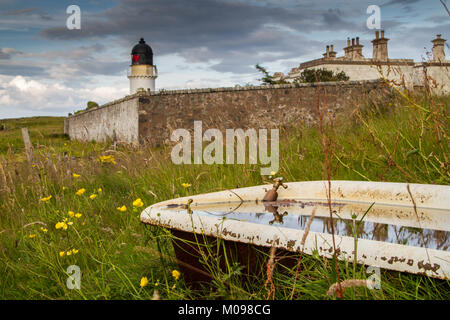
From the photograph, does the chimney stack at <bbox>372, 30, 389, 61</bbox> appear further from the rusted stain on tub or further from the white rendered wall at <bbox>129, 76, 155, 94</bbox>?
the rusted stain on tub

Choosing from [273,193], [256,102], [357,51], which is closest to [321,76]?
[256,102]

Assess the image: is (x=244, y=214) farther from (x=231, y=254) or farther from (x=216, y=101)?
(x=216, y=101)

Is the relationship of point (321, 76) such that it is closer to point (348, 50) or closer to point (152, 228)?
point (348, 50)

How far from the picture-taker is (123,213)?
340 centimetres

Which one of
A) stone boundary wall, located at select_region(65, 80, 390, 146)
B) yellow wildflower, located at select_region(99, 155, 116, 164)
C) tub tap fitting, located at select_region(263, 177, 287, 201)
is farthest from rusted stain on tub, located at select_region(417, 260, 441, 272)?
stone boundary wall, located at select_region(65, 80, 390, 146)

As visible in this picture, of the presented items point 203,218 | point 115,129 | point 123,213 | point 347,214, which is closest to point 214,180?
point 123,213

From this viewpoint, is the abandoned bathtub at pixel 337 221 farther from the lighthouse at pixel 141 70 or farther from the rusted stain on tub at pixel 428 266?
the lighthouse at pixel 141 70

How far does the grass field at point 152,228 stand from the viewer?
5.28 ft

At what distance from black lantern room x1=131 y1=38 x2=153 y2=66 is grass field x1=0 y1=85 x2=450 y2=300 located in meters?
22.0

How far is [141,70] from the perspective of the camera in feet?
85.0

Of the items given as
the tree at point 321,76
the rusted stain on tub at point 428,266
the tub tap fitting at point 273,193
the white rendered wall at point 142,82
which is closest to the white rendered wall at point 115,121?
the white rendered wall at point 142,82

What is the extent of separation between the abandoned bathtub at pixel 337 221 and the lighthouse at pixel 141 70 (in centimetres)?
2412

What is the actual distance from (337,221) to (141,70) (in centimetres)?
2522
